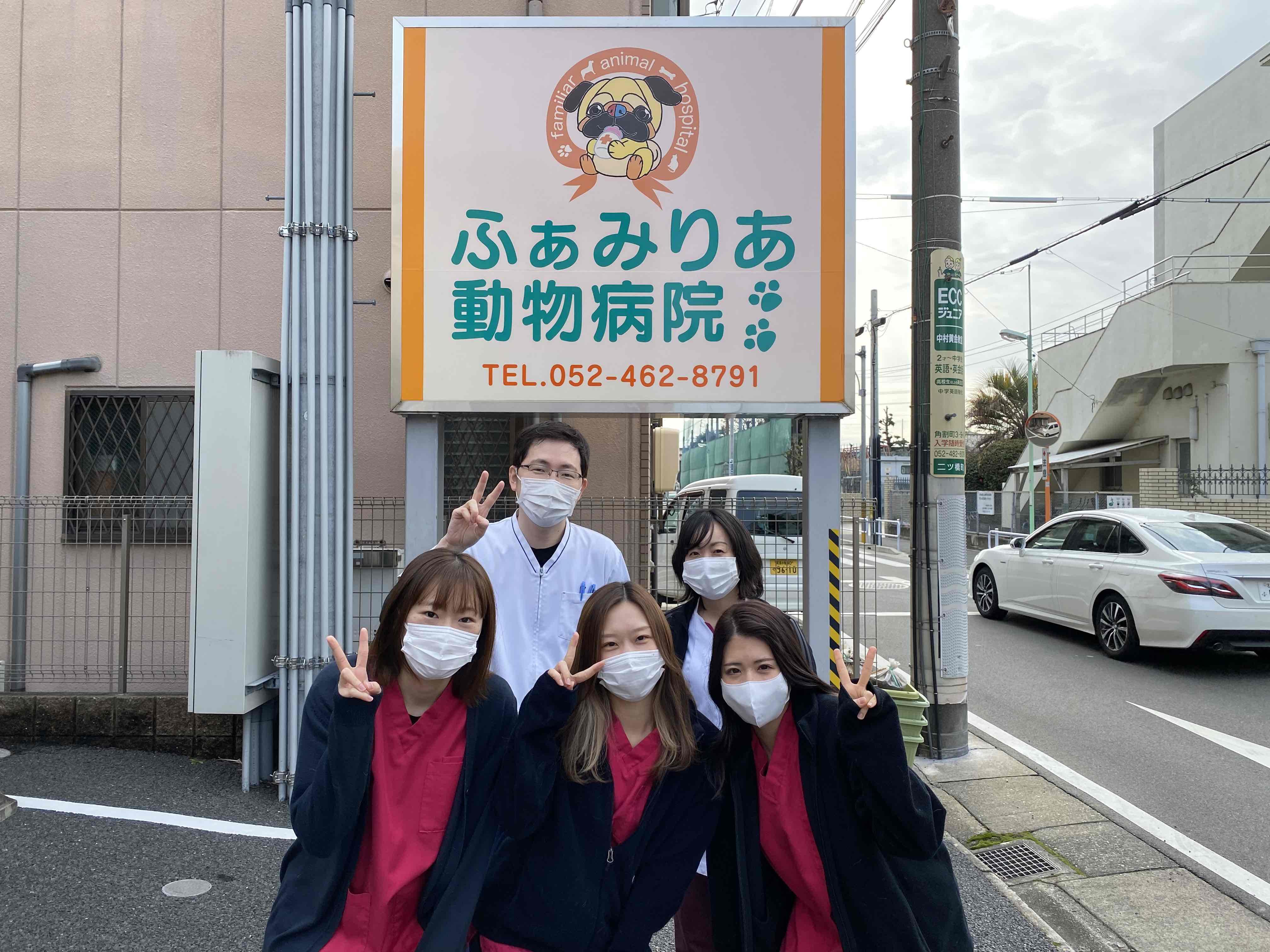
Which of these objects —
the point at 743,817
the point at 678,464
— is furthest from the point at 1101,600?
the point at 743,817

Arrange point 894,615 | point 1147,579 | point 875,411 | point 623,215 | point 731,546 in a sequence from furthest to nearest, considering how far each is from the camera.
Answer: point 875,411, point 894,615, point 1147,579, point 623,215, point 731,546

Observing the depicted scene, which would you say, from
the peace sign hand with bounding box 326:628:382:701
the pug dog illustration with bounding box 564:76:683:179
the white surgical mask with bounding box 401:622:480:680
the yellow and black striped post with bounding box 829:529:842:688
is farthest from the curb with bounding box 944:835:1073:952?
the pug dog illustration with bounding box 564:76:683:179

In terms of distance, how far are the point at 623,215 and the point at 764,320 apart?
0.89m

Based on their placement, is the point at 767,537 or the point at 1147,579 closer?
the point at 767,537

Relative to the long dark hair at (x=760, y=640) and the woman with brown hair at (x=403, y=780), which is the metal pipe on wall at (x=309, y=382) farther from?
the long dark hair at (x=760, y=640)

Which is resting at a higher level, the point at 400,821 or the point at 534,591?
the point at 534,591

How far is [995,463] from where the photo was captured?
3500 cm

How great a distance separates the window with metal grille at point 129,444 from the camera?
20.4 ft

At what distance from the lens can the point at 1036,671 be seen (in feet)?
27.9

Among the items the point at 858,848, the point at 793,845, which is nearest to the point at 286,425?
the point at 793,845

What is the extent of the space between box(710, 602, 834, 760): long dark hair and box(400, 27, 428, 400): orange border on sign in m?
2.67

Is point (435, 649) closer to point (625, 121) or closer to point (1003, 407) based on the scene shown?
point (625, 121)

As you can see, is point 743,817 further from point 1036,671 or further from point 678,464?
point 1036,671

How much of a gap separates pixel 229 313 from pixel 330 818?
5.30 metres
